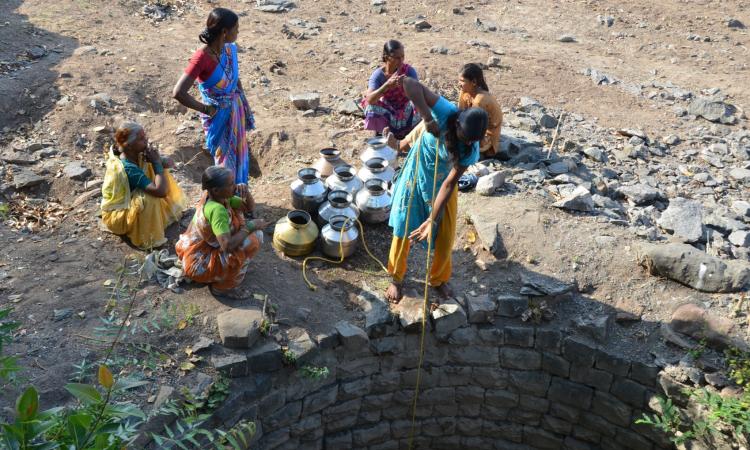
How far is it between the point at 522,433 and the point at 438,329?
1.32m

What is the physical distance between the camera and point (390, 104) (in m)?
6.06

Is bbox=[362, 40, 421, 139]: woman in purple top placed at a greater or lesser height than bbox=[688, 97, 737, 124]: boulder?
greater

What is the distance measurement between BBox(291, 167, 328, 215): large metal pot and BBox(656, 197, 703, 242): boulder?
2876mm

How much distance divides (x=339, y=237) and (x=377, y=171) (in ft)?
2.56

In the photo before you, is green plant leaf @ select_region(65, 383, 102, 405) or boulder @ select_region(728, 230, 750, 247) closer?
green plant leaf @ select_region(65, 383, 102, 405)

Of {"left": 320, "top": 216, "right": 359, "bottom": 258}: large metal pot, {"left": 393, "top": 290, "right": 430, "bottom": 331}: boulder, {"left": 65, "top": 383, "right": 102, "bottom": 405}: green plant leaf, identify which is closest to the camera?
{"left": 65, "top": 383, "right": 102, "bottom": 405}: green plant leaf

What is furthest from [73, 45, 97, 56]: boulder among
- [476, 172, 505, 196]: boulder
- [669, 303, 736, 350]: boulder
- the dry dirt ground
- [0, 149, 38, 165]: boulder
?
[669, 303, 736, 350]: boulder

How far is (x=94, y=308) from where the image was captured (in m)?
4.11

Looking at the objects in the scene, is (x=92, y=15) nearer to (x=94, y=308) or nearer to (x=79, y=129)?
(x=79, y=129)

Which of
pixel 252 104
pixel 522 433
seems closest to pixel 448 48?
pixel 252 104

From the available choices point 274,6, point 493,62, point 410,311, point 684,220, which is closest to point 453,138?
point 410,311

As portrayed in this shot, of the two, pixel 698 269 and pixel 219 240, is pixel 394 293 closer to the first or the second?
pixel 219 240

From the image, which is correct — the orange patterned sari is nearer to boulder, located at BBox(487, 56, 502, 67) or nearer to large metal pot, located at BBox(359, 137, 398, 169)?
large metal pot, located at BBox(359, 137, 398, 169)

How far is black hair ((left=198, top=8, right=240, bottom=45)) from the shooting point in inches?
176
